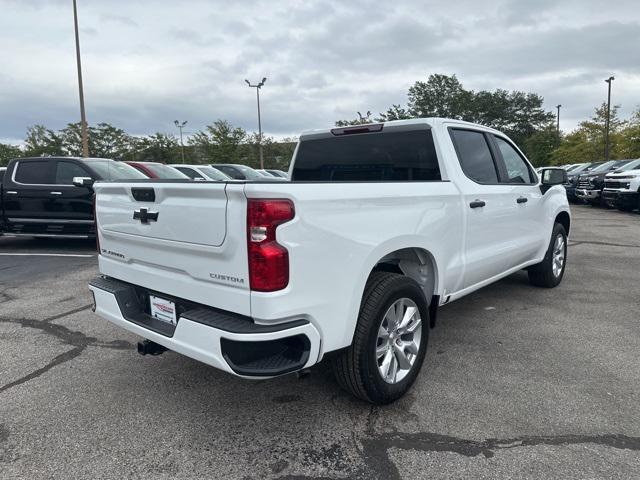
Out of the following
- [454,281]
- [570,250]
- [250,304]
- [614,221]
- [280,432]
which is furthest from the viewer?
→ [614,221]

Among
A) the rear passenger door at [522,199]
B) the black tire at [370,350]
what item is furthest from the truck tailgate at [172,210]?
the rear passenger door at [522,199]

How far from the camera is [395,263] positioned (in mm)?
3471

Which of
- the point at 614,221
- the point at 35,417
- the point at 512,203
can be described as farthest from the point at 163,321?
the point at 614,221

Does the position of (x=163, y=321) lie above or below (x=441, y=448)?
above

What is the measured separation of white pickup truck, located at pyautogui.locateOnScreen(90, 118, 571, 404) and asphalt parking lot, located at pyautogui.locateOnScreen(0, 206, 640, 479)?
36 centimetres

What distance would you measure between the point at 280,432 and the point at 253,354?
2.20 ft

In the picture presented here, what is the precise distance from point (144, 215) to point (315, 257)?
1120 millimetres

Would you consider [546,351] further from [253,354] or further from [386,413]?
[253,354]

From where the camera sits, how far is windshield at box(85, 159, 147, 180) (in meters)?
8.68

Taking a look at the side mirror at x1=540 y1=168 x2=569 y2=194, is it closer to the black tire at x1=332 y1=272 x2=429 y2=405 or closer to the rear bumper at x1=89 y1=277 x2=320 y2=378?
the black tire at x1=332 y1=272 x2=429 y2=405

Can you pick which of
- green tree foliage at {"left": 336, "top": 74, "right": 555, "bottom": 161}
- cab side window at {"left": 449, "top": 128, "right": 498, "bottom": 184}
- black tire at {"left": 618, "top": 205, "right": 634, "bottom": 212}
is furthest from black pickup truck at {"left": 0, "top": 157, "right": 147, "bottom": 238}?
green tree foliage at {"left": 336, "top": 74, "right": 555, "bottom": 161}

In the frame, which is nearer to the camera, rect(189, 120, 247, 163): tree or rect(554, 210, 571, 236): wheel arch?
rect(554, 210, 571, 236): wheel arch

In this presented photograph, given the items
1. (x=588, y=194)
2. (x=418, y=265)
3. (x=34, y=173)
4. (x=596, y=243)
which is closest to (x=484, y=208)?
(x=418, y=265)

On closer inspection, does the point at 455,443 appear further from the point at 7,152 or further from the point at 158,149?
the point at 7,152
